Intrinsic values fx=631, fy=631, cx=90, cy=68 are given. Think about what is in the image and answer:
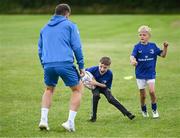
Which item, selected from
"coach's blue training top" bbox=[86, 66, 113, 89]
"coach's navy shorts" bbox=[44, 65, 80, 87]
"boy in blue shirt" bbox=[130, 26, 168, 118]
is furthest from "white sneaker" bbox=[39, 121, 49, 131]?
"boy in blue shirt" bbox=[130, 26, 168, 118]

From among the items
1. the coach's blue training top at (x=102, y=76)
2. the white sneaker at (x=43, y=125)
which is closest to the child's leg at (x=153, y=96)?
the coach's blue training top at (x=102, y=76)

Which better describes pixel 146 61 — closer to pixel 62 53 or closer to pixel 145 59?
pixel 145 59

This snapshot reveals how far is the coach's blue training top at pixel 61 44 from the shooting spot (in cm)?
1040

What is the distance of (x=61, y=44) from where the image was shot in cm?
1041

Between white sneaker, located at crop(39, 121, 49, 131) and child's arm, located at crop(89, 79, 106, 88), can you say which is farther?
child's arm, located at crop(89, 79, 106, 88)

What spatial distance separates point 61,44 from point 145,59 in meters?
2.19

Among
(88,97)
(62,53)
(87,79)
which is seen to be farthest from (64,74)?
(88,97)

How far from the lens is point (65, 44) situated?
10.4 metres

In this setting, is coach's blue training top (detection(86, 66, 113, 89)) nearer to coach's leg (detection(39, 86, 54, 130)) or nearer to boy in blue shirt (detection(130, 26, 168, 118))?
boy in blue shirt (detection(130, 26, 168, 118))

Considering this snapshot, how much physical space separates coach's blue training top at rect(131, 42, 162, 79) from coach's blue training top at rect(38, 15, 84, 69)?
184 centimetres

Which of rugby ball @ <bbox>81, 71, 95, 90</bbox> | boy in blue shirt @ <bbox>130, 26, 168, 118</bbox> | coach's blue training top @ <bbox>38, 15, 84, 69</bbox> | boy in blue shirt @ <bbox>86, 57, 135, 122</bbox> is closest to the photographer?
coach's blue training top @ <bbox>38, 15, 84, 69</bbox>

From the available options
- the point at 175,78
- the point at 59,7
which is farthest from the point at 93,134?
the point at 175,78

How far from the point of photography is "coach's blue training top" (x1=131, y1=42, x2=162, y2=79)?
11945mm

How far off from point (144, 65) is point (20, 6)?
2381 inches
